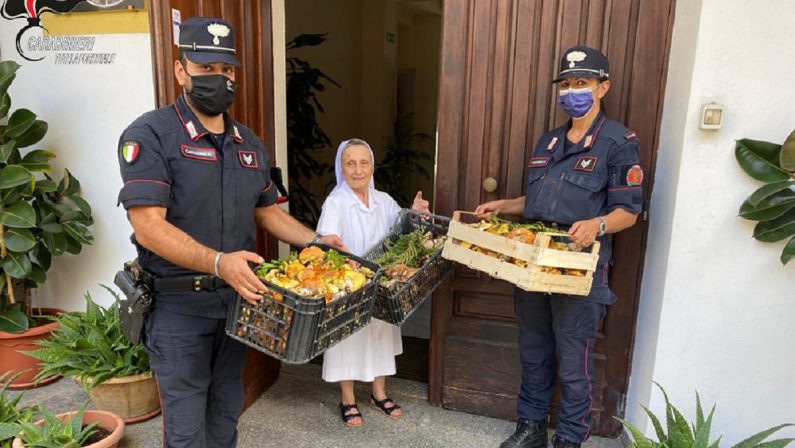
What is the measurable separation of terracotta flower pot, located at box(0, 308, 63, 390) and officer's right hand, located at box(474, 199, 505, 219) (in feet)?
8.01

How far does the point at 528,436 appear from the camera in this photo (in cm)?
246

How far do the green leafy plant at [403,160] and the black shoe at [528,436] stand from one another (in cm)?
437

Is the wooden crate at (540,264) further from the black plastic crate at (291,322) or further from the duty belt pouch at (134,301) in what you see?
the duty belt pouch at (134,301)

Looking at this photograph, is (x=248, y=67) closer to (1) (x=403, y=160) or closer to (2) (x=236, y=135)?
(2) (x=236, y=135)

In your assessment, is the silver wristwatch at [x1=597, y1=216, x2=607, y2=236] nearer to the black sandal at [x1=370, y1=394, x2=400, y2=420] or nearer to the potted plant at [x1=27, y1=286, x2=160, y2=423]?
the black sandal at [x1=370, y1=394, x2=400, y2=420]

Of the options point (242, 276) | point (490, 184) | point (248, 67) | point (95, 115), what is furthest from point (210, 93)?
point (490, 184)

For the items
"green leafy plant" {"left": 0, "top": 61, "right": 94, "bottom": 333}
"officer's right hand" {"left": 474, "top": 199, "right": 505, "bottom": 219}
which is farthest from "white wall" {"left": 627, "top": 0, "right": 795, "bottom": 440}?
"green leafy plant" {"left": 0, "top": 61, "right": 94, "bottom": 333}

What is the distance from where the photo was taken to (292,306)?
1.52 meters

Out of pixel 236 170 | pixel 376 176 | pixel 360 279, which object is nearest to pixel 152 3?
pixel 236 170

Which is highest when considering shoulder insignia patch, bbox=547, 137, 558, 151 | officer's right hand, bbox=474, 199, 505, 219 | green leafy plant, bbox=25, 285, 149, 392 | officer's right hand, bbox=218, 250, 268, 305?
shoulder insignia patch, bbox=547, 137, 558, 151

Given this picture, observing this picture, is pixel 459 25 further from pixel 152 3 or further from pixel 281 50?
pixel 152 3

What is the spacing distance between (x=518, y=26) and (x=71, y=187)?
98.3 inches

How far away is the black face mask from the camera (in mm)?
1756

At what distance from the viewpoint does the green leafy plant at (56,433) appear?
6.48 feet
